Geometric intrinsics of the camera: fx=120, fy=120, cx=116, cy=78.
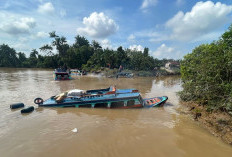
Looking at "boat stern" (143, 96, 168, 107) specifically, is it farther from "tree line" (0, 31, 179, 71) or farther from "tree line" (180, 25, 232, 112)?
"tree line" (0, 31, 179, 71)

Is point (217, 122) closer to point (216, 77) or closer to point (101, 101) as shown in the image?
point (216, 77)

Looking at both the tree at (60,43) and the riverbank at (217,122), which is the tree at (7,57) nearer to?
the tree at (60,43)

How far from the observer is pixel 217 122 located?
269 inches

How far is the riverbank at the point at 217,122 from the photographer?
5.93 metres

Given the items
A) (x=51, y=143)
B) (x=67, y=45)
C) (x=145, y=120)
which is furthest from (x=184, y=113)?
(x=67, y=45)

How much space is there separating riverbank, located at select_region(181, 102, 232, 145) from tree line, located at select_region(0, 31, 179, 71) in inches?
1356

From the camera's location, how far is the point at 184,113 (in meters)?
9.11

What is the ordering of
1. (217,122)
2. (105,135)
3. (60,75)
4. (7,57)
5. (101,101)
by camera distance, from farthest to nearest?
(7,57)
(60,75)
(101,101)
(217,122)
(105,135)

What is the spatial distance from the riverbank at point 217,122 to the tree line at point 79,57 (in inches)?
1356

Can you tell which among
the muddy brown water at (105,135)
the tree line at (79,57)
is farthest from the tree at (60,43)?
the muddy brown water at (105,135)

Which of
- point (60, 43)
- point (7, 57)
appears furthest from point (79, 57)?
point (7, 57)

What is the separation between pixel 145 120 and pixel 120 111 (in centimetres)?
215

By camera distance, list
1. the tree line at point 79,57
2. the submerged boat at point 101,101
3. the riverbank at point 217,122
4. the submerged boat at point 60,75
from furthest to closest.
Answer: the tree line at point 79,57, the submerged boat at point 60,75, the submerged boat at point 101,101, the riverbank at point 217,122

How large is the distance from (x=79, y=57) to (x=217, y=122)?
62.2m
